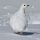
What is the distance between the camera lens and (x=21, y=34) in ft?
4.15

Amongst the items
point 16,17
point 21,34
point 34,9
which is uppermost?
point 34,9

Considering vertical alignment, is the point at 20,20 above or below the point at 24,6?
below

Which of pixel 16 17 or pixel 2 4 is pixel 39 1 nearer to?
pixel 2 4

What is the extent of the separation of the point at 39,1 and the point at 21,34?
1186 mm

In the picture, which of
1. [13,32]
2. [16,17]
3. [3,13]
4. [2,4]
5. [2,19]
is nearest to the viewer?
[16,17]

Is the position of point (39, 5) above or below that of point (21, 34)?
above

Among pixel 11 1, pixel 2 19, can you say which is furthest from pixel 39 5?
pixel 2 19

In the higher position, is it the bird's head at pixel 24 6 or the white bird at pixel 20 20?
the bird's head at pixel 24 6

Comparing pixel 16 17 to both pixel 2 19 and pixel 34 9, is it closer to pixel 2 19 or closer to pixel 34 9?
pixel 2 19

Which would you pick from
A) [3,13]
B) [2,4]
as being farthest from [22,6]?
[2,4]

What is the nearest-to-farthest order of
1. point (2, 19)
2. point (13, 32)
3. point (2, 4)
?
point (13, 32)
point (2, 19)
point (2, 4)

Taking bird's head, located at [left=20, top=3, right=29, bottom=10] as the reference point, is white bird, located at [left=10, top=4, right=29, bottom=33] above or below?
below

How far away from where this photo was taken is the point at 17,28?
1231mm

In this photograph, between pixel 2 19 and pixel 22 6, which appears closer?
pixel 22 6
